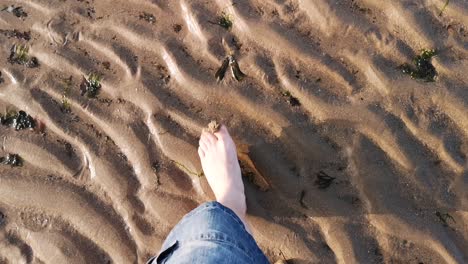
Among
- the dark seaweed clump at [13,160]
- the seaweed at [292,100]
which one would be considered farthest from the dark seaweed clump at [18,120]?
the seaweed at [292,100]

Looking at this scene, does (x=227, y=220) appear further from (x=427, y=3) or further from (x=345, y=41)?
(x=427, y=3)

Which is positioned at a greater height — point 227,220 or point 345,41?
point 345,41

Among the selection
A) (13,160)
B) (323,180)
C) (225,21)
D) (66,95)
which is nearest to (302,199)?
(323,180)

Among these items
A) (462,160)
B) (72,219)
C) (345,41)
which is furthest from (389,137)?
(72,219)

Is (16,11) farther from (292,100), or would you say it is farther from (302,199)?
(302,199)

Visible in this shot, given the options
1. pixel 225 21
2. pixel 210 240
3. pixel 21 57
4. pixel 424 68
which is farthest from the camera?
pixel 21 57

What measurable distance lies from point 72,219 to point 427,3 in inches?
87.4

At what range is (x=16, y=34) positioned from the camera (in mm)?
2748

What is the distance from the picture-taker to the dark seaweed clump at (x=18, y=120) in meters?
2.70

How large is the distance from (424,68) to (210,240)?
141 cm

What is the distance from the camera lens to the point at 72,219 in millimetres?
2650

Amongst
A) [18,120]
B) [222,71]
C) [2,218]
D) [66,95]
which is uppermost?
[222,71]

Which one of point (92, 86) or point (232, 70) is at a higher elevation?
point (232, 70)

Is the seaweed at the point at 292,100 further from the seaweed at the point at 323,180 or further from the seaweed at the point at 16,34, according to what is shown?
the seaweed at the point at 16,34
